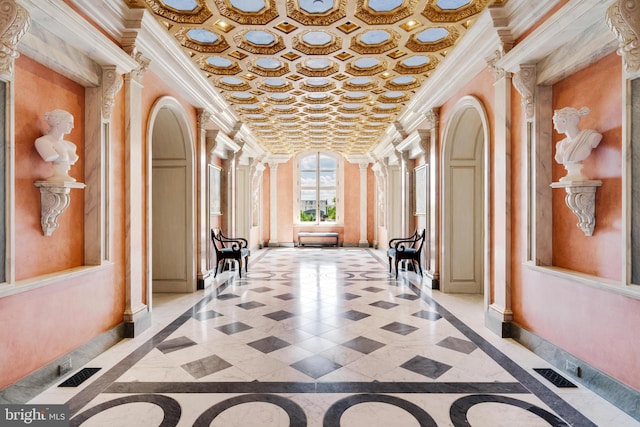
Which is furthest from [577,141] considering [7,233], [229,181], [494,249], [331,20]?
[229,181]

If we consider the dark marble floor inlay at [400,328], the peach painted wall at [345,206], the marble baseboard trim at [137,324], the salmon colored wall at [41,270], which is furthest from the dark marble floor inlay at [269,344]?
the peach painted wall at [345,206]

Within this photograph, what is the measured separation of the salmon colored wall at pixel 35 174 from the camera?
2.58 meters

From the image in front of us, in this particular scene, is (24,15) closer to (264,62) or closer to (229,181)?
(264,62)

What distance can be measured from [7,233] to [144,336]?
185cm

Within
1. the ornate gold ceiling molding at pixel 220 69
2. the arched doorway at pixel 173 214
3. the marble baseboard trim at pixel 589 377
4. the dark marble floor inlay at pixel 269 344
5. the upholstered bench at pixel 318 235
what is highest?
the ornate gold ceiling molding at pixel 220 69

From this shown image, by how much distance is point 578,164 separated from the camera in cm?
277

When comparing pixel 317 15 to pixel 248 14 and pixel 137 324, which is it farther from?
pixel 137 324

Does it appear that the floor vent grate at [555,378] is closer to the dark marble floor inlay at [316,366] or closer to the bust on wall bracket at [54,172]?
the dark marble floor inlay at [316,366]

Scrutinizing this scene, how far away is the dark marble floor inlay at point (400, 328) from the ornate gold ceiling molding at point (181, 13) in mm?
4012

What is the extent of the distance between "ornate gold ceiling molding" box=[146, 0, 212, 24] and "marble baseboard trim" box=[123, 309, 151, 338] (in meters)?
3.28

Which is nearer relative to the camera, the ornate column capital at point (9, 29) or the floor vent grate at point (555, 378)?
the ornate column capital at point (9, 29)

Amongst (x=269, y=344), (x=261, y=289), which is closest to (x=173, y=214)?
(x=261, y=289)

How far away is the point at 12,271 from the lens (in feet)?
7.76

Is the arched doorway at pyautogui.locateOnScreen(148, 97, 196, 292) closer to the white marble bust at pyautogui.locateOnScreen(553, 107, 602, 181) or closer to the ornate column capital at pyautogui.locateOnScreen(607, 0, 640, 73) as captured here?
the white marble bust at pyautogui.locateOnScreen(553, 107, 602, 181)
